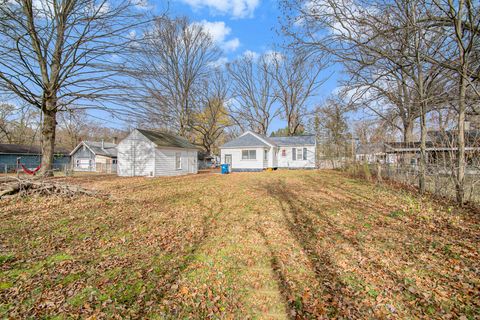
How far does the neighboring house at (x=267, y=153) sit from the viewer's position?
976 inches

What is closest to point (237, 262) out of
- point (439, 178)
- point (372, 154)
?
point (439, 178)

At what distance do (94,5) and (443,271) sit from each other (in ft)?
47.3

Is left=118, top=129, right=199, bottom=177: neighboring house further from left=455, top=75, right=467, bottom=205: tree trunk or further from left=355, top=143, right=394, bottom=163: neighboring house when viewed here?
left=455, top=75, right=467, bottom=205: tree trunk

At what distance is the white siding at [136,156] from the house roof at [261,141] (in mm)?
10090

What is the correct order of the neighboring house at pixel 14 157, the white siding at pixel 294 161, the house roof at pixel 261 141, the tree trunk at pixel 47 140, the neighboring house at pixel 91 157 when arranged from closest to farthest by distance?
1. the tree trunk at pixel 47 140
2. the house roof at pixel 261 141
3. the white siding at pixel 294 161
4. the neighboring house at pixel 14 157
5. the neighboring house at pixel 91 157

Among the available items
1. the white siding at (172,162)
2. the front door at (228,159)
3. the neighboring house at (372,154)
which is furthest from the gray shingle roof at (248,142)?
the neighboring house at (372,154)

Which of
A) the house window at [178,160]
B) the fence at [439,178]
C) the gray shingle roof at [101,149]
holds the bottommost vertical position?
the fence at [439,178]

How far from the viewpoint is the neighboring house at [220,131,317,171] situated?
81.4 feet

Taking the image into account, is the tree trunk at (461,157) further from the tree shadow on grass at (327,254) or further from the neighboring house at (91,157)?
the neighboring house at (91,157)

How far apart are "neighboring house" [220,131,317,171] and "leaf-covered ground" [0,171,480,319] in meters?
17.5

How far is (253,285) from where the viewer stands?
3418 mm

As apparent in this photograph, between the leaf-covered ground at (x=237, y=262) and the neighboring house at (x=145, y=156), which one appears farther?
the neighboring house at (x=145, y=156)

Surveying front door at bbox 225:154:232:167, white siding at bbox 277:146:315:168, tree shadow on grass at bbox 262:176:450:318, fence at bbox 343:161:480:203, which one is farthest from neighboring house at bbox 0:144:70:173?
fence at bbox 343:161:480:203

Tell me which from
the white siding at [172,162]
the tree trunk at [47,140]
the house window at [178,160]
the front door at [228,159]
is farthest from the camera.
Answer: the front door at [228,159]
